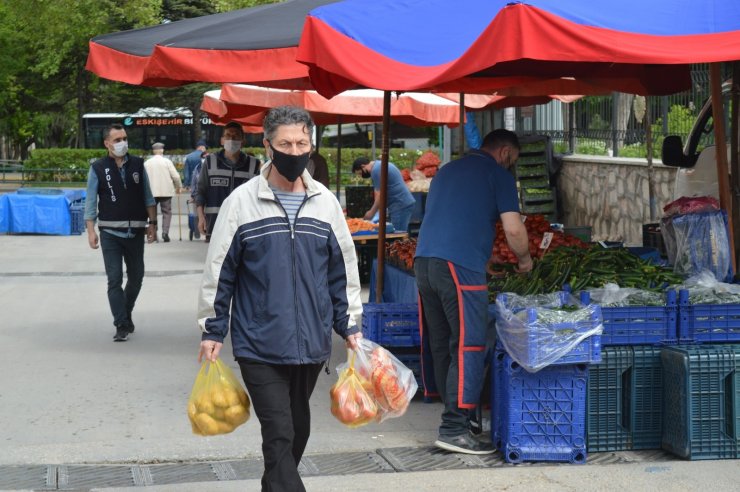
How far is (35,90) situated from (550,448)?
41.9 meters

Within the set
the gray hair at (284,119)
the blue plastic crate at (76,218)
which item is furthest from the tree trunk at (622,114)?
the gray hair at (284,119)

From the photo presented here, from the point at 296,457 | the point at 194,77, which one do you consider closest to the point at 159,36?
the point at 194,77

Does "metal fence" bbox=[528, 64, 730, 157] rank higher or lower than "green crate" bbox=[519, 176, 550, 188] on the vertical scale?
higher

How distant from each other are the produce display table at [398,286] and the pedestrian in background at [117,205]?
219 centimetres

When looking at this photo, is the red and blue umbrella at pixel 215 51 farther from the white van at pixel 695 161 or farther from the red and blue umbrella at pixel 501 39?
the white van at pixel 695 161

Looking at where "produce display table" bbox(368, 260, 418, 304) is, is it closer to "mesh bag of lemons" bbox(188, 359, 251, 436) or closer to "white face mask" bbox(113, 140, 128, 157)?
"white face mask" bbox(113, 140, 128, 157)

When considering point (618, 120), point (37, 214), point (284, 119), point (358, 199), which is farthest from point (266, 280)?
point (37, 214)

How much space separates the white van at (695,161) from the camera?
10.9m

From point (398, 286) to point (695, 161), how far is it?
13.6 ft

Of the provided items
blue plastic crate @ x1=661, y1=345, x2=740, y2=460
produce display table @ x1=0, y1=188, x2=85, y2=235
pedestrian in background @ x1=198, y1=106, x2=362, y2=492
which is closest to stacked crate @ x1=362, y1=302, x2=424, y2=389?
blue plastic crate @ x1=661, y1=345, x2=740, y2=460

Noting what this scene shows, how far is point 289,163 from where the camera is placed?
15.7 feet

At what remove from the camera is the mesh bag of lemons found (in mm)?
4863

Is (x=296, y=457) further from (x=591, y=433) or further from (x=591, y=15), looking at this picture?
(x=591, y=15)

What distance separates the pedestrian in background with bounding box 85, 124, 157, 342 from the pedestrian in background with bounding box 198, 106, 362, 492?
17.6 ft
